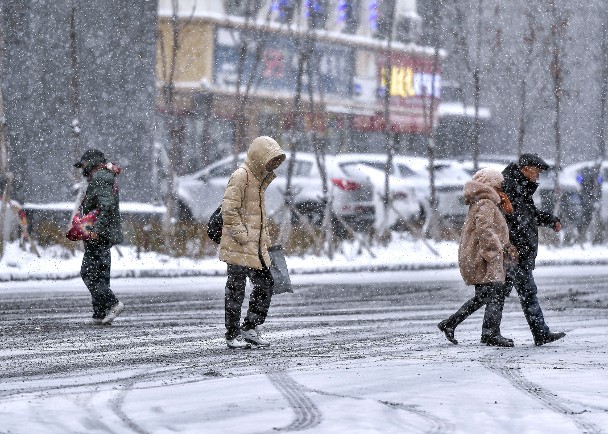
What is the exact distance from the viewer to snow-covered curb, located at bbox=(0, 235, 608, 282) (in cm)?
1916

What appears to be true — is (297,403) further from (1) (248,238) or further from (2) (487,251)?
(2) (487,251)

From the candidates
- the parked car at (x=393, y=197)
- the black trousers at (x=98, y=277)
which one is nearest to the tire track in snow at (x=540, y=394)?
the black trousers at (x=98, y=277)

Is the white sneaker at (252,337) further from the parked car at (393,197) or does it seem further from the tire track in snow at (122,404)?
the parked car at (393,197)

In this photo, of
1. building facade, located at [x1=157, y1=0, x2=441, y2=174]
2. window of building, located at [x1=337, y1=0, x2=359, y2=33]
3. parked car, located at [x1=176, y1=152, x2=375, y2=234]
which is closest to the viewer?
parked car, located at [x1=176, y1=152, x2=375, y2=234]

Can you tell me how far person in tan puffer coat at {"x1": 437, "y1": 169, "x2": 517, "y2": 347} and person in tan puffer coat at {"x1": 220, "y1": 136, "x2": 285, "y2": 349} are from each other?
5.13 feet

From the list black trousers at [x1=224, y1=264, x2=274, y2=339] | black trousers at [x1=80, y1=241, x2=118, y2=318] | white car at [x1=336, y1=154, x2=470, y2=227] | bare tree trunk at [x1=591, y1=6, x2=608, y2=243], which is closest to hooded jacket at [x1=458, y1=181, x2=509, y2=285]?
black trousers at [x1=224, y1=264, x2=274, y2=339]

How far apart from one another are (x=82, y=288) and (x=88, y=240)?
15.5ft

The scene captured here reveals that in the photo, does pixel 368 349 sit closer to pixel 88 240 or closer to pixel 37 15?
pixel 88 240

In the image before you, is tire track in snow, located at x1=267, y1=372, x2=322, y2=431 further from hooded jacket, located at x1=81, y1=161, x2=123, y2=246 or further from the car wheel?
the car wheel

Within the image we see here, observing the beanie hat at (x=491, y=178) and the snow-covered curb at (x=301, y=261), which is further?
the snow-covered curb at (x=301, y=261)

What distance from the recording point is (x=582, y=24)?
118ft

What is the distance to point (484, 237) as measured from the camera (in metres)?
10.8

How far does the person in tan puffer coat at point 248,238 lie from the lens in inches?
406

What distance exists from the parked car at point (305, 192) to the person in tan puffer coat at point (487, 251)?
13.9 m
